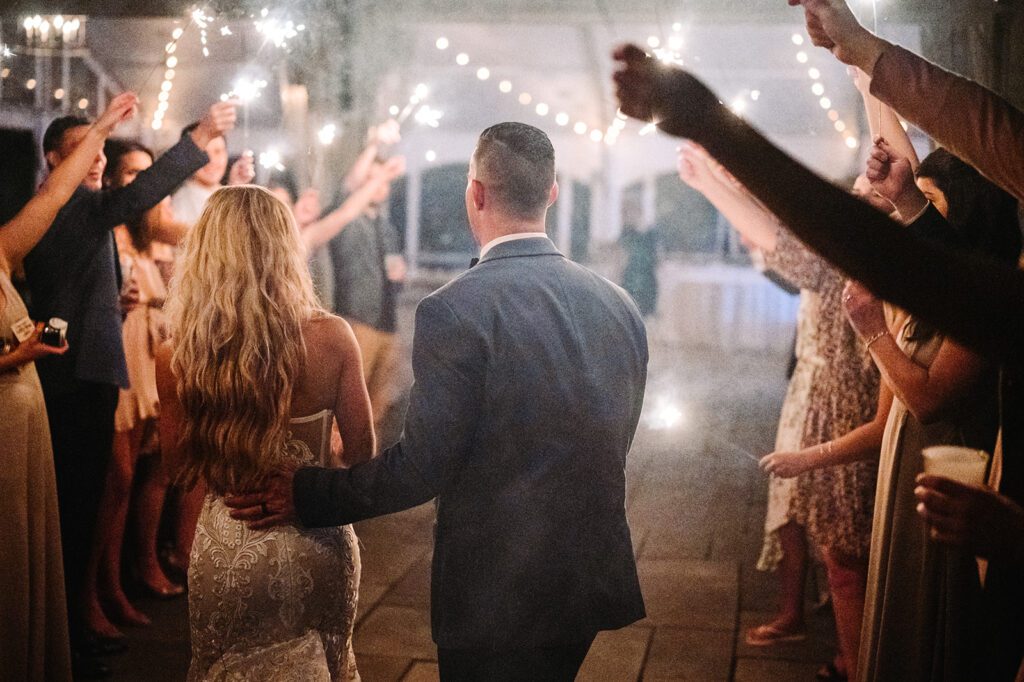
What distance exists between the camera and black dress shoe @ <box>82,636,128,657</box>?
12.0ft

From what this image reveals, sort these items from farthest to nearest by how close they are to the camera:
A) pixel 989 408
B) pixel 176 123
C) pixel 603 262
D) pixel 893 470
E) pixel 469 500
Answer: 1. pixel 603 262
2. pixel 176 123
3. pixel 893 470
4. pixel 989 408
5. pixel 469 500

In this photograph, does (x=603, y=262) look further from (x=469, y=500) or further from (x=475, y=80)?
(x=469, y=500)

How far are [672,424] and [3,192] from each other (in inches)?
241

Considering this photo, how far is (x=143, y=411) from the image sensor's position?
431cm

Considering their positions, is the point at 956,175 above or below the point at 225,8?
below

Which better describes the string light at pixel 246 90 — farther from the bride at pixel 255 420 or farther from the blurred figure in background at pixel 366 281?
the bride at pixel 255 420

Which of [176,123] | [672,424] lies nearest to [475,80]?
[672,424]

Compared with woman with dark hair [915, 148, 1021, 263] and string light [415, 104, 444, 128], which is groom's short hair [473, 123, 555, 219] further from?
string light [415, 104, 444, 128]

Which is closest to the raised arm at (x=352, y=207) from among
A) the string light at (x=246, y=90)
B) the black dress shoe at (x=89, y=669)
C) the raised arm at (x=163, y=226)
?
the raised arm at (x=163, y=226)

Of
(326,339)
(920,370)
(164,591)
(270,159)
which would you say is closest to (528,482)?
(326,339)

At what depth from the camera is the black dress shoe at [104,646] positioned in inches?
144

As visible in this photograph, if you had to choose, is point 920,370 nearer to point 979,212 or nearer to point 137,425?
point 979,212

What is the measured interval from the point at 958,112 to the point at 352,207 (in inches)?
146

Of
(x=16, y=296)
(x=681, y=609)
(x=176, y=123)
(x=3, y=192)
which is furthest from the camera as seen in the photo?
(x=176, y=123)
